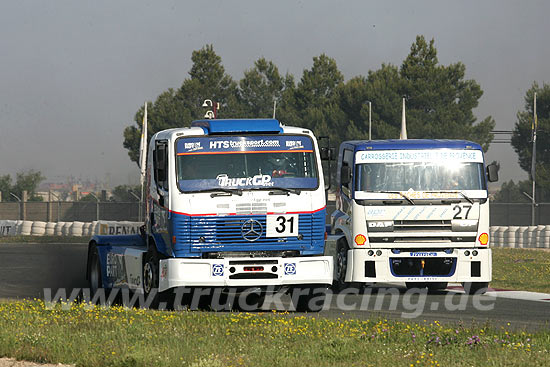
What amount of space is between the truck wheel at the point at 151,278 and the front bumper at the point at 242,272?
1.33ft

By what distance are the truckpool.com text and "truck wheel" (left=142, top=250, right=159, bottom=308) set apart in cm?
2

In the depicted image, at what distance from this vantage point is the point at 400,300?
17.9 m

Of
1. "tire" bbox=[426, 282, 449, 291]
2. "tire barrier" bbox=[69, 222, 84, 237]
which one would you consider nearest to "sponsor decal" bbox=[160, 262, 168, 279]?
"tire" bbox=[426, 282, 449, 291]

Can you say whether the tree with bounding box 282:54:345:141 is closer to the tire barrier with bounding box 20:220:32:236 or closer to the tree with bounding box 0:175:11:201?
the tree with bounding box 0:175:11:201

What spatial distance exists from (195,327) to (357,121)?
74.6 metres

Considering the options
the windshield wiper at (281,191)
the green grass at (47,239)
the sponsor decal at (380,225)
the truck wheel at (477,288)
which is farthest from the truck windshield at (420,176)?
the green grass at (47,239)

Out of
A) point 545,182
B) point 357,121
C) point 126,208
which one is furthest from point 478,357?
point 357,121

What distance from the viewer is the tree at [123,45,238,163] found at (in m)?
87.4

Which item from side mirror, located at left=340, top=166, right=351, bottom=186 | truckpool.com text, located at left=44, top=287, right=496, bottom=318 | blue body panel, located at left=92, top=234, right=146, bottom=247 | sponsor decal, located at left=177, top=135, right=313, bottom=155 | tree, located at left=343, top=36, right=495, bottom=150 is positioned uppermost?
tree, located at left=343, top=36, right=495, bottom=150

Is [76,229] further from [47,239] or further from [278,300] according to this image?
[278,300]

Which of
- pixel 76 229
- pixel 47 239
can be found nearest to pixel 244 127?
pixel 47 239

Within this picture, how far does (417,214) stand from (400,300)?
1.63 metres

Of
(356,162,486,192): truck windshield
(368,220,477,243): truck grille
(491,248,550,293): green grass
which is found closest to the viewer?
(368,220,477,243): truck grille

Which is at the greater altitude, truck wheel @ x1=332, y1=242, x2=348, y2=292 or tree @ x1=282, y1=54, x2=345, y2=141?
tree @ x1=282, y1=54, x2=345, y2=141
